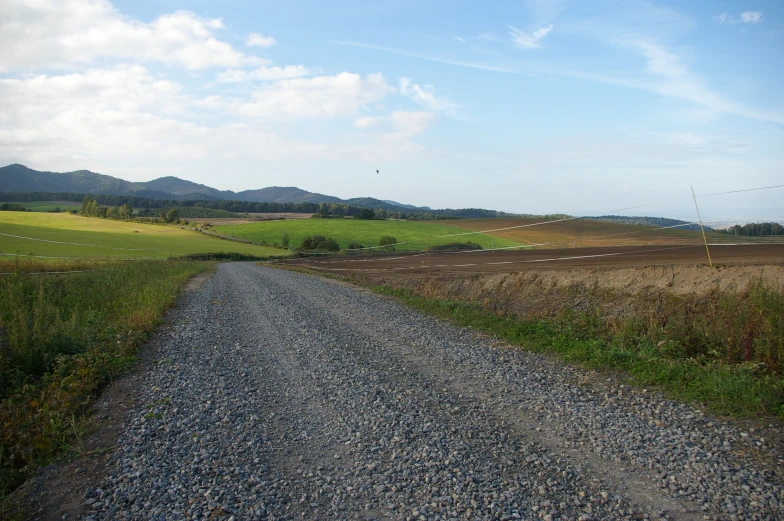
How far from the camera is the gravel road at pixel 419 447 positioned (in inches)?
143

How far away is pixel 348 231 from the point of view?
7038cm

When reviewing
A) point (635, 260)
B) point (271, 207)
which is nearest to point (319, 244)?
point (635, 260)

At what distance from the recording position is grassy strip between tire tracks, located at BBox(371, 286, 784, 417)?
543 centimetres

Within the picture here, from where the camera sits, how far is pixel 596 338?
8.66 meters

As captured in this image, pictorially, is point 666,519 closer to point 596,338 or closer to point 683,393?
point 683,393

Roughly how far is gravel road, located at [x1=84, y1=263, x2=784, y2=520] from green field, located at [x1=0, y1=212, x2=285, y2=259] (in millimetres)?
41451

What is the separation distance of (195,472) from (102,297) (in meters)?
11.5

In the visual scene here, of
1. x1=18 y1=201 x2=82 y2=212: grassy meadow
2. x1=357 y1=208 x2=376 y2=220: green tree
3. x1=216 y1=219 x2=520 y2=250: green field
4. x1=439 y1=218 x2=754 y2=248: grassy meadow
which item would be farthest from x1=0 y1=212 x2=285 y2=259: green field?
x1=439 y1=218 x2=754 y2=248: grassy meadow

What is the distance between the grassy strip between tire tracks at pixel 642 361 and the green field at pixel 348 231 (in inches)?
1635

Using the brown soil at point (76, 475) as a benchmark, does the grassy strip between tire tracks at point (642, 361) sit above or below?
above

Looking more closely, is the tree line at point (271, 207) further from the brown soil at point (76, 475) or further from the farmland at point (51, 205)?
the brown soil at point (76, 475)

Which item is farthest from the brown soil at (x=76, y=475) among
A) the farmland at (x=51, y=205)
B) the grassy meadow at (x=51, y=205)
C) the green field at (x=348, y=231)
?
the farmland at (x=51, y=205)

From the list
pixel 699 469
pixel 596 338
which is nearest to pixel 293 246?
pixel 596 338

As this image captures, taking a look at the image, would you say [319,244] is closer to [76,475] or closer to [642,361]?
[642,361]
